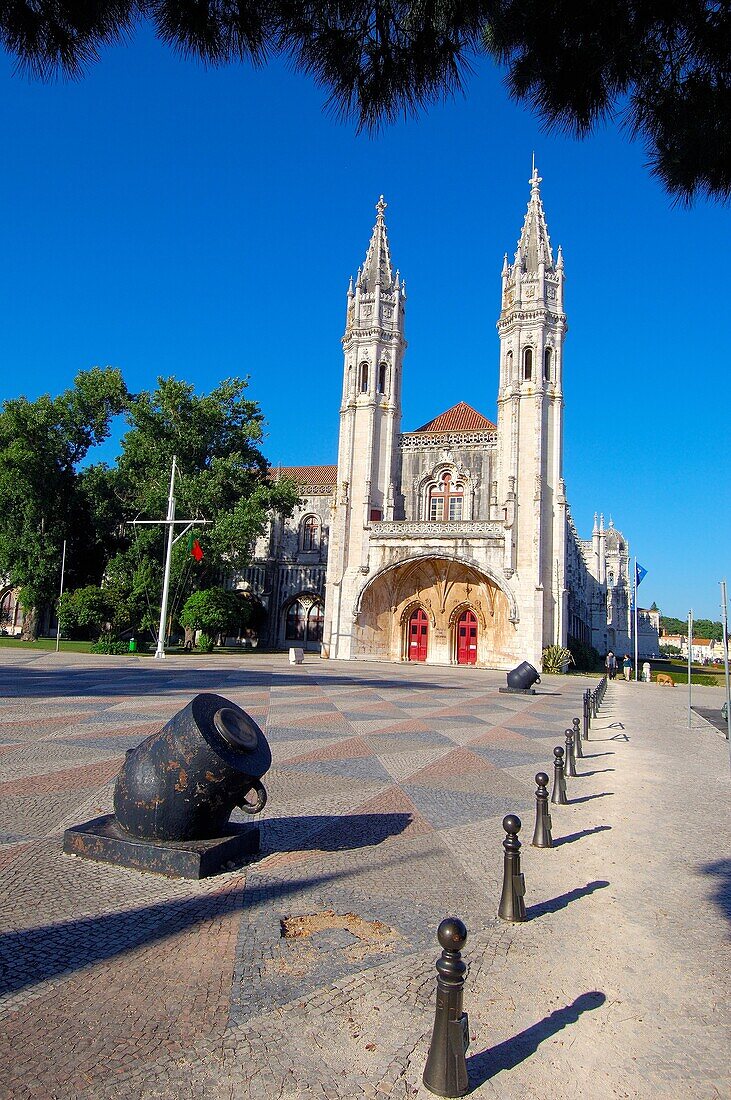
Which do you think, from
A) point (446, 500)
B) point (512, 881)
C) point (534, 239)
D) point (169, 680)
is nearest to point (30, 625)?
point (446, 500)

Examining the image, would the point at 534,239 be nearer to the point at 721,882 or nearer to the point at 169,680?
the point at 169,680

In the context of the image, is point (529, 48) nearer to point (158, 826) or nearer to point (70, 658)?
point (158, 826)

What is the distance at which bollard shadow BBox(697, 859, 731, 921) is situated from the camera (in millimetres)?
4859

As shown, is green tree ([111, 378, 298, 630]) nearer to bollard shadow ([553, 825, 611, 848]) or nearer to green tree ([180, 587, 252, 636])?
green tree ([180, 587, 252, 636])

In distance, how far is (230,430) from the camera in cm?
3922

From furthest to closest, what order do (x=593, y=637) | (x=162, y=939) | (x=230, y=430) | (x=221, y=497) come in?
(x=593, y=637) → (x=230, y=430) → (x=221, y=497) → (x=162, y=939)

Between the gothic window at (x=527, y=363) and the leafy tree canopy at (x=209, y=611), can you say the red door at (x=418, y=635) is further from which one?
the gothic window at (x=527, y=363)

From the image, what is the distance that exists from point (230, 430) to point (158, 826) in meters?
35.9

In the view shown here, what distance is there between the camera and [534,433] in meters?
35.8

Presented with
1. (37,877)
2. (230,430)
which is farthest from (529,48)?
(230,430)

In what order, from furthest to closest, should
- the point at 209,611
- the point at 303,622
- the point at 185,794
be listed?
the point at 303,622 → the point at 209,611 → the point at 185,794

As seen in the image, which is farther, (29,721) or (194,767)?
(29,721)

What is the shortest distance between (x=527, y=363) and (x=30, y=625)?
105ft

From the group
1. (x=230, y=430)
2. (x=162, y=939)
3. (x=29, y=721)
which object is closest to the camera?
(x=162, y=939)
